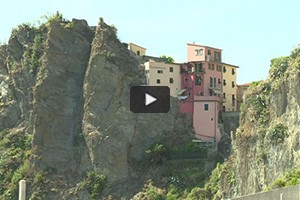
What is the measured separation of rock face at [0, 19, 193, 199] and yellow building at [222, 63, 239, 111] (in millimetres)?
8124

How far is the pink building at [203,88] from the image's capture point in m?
87.7

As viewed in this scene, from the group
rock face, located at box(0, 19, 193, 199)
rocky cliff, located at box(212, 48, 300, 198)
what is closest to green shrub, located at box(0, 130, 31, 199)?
rock face, located at box(0, 19, 193, 199)

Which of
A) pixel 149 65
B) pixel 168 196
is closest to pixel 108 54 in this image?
pixel 149 65

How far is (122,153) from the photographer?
84500 millimetres

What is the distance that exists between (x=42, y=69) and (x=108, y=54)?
28.8 ft

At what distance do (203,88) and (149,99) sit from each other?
79230mm

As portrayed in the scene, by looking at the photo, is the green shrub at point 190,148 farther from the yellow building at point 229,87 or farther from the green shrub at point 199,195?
the yellow building at point 229,87

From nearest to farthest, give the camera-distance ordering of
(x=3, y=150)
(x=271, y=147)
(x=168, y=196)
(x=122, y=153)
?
1. (x=271, y=147)
2. (x=168, y=196)
3. (x=122, y=153)
4. (x=3, y=150)

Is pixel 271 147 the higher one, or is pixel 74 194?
pixel 271 147

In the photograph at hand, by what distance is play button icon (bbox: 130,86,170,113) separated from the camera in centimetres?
1195

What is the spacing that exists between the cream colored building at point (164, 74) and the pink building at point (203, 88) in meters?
0.81

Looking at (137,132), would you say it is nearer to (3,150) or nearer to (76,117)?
(76,117)

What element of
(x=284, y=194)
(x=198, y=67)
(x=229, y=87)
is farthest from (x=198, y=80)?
(x=284, y=194)

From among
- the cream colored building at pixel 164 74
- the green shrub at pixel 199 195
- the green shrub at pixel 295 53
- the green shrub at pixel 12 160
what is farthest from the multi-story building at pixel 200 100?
the green shrub at pixel 295 53
